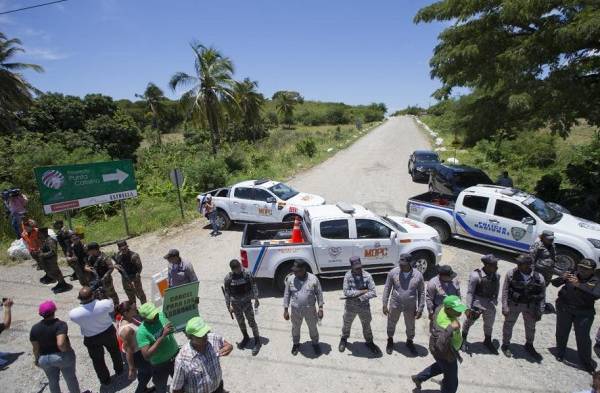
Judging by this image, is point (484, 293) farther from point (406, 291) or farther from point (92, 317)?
point (92, 317)

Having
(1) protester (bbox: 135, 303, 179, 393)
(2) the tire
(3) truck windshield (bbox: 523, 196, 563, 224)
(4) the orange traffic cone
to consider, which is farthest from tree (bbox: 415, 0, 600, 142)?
(1) protester (bbox: 135, 303, 179, 393)

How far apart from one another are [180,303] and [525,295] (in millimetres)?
5454

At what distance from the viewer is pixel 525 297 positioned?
5223mm

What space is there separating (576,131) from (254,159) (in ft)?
99.0

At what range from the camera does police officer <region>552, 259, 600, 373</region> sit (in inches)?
191

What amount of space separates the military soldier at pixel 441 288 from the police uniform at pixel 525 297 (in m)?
0.96

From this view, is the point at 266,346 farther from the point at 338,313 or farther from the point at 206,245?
the point at 206,245

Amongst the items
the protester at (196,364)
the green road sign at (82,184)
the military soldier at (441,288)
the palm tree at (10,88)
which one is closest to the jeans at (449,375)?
the military soldier at (441,288)

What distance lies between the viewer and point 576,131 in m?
31.3

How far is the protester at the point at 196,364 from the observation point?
11.5 ft

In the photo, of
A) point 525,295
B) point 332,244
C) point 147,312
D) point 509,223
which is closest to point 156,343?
point 147,312

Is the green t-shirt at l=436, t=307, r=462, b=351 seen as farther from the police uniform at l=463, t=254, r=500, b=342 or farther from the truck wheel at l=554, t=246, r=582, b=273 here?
the truck wheel at l=554, t=246, r=582, b=273

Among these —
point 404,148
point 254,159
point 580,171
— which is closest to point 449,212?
point 580,171

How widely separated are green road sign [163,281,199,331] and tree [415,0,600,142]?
9.62m
